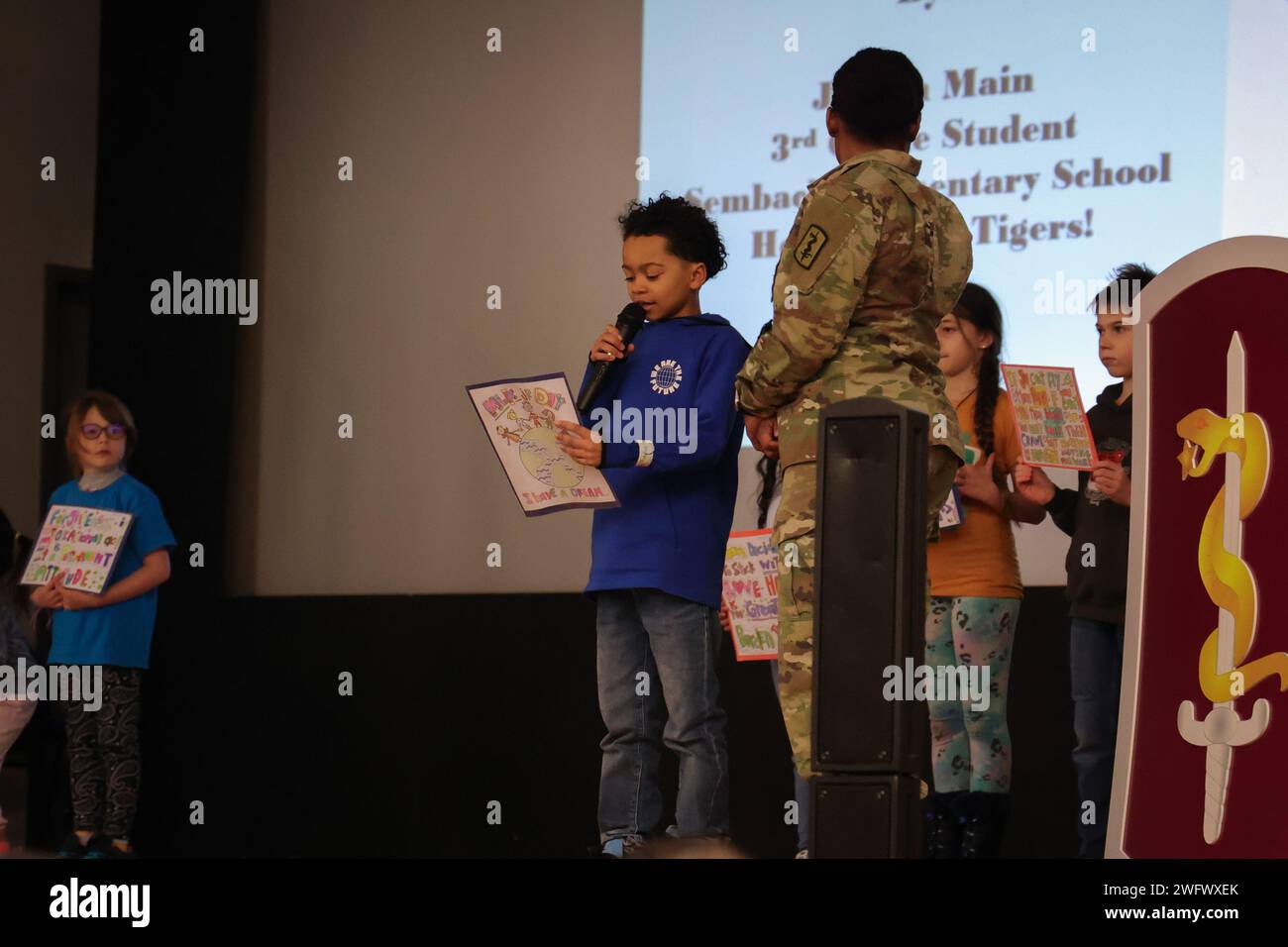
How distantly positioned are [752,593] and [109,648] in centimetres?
160

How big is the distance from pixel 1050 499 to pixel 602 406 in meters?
0.99

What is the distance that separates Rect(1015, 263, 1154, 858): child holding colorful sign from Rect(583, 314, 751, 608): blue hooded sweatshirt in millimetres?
714

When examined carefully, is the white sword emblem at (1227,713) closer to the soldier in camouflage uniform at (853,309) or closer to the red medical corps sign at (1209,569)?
the red medical corps sign at (1209,569)

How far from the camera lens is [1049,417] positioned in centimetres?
331

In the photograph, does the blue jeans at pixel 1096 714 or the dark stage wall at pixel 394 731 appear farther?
the dark stage wall at pixel 394 731

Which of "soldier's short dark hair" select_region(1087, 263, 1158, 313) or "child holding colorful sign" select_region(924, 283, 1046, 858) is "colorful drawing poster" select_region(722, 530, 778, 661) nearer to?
"child holding colorful sign" select_region(924, 283, 1046, 858)

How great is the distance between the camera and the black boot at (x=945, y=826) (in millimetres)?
3410

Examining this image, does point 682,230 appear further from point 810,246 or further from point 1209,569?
point 1209,569

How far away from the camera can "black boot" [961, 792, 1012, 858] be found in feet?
11.1
